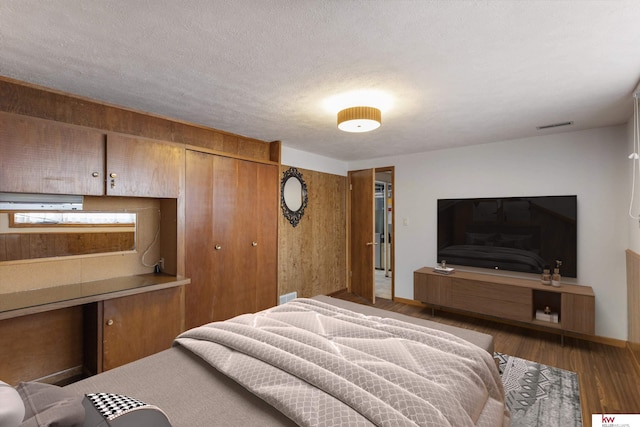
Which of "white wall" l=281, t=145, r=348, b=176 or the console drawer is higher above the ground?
"white wall" l=281, t=145, r=348, b=176

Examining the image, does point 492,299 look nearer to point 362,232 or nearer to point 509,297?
point 509,297

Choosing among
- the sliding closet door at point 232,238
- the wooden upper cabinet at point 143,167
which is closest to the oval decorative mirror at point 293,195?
the sliding closet door at point 232,238

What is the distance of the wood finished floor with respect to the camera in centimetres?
209

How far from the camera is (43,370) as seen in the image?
2223 mm

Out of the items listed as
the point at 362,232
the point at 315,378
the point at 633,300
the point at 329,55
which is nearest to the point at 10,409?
the point at 315,378

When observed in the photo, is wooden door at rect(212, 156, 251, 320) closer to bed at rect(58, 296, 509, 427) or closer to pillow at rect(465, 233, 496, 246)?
bed at rect(58, 296, 509, 427)

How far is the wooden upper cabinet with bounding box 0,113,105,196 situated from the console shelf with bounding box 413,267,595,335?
147 inches

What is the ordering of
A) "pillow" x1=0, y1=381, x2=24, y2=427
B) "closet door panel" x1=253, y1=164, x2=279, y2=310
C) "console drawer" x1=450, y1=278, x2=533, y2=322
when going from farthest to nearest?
"closet door panel" x1=253, y1=164, x2=279, y2=310, "console drawer" x1=450, y1=278, x2=533, y2=322, "pillow" x1=0, y1=381, x2=24, y2=427

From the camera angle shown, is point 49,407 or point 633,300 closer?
point 49,407

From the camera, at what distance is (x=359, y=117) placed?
2.36 metres

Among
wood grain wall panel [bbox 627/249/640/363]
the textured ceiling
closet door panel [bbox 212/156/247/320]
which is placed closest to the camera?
the textured ceiling

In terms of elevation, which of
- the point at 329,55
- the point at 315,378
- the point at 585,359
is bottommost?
the point at 585,359

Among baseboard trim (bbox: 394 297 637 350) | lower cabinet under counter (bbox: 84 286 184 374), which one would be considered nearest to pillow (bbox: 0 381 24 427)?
lower cabinet under counter (bbox: 84 286 184 374)

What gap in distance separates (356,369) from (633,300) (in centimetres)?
316
